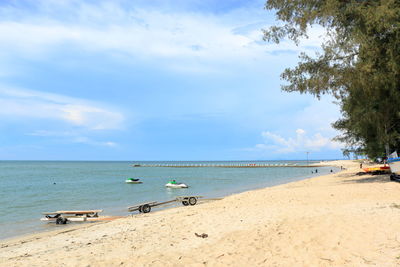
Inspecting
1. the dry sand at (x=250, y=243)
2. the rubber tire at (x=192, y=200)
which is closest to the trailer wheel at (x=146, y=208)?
the rubber tire at (x=192, y=200)

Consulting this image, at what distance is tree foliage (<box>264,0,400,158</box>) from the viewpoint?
15219mm

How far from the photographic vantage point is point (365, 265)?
571cm

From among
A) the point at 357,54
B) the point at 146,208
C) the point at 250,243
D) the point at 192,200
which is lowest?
the point at 146,208

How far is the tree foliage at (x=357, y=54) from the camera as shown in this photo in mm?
15219

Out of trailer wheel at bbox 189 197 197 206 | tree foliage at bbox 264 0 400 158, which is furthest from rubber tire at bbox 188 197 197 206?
tree foliage at bbox 264 0 400 158

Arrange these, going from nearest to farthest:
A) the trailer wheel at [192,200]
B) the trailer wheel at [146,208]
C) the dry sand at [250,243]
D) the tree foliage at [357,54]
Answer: the dry sand at [250,243], the tree foliage at [357,54], the trailer wheel at [146,208], the trailer wheel at [192,200]

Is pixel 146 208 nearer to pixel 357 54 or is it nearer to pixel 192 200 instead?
pixel 192 200

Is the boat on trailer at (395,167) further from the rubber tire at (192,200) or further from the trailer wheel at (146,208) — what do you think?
the trailer wheel at (146,208)

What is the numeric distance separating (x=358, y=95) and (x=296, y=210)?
11.4m

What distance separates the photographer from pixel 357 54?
1698cm

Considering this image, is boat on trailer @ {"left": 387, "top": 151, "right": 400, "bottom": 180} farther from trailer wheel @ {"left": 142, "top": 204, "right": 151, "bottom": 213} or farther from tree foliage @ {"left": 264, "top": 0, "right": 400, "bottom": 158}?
trailer wheel @ {"left": 142, "top": 204, "right": 151, "bottom": 213}

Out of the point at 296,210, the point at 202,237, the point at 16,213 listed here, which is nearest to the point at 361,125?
the point at 296,210

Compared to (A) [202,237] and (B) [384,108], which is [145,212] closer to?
(A) [202,237]

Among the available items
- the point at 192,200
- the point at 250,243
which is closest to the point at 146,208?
the point at 192,200
